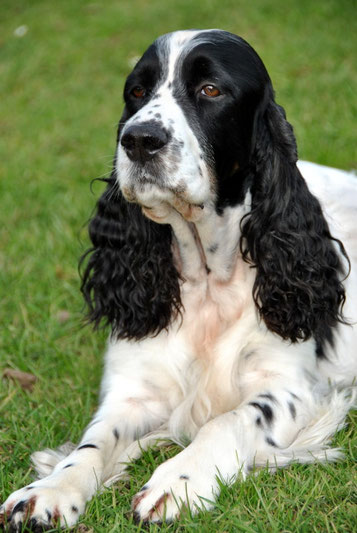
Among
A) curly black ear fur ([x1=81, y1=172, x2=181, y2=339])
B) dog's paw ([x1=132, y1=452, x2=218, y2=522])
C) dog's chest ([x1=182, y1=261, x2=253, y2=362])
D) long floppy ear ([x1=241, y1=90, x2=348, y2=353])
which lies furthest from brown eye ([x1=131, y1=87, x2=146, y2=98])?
dog's paw ([x1=132, y1=452, x2=218, y2=522])

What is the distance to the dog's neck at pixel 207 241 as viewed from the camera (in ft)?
11.3

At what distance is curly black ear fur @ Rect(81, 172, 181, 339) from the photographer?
369 centimetres

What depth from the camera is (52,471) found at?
→ 3223 millimetres

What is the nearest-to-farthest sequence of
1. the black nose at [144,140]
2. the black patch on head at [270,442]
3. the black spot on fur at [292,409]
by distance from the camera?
the black nose at [144,140], the black patch on head at [270,442], the black spot on fur at [292,409]

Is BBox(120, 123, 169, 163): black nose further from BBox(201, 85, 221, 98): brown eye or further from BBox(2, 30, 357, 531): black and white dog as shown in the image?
BBox(201, 85, 221, 98): brown eye

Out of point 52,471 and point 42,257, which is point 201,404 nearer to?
point 52,471

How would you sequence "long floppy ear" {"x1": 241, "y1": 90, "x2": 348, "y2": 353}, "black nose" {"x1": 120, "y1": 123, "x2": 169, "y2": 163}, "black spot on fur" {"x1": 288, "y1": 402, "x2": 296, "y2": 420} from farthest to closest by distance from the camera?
1. "long floppy ear" {"x1": 241, "y1": 90, "x2": 348, "y2": 353}
2. "black spot on fur" {"x1": 288, "y1": 402, "x2": 296, "y2": 420}
3. "black nose" {"x1": 120, "y1": 123, "x2": 169, "y2": 163}

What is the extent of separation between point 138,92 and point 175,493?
167 cm

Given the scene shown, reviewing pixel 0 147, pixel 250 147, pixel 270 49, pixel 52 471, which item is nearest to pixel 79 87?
pixel 0 147

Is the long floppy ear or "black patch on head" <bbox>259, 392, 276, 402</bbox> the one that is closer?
"black patch on head" <bbox>259, 392, 276, 402</bbox>

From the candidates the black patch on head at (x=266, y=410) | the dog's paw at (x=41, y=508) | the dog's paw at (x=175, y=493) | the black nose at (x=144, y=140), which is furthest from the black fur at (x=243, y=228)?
the dog's paw at (x=41, y=508)

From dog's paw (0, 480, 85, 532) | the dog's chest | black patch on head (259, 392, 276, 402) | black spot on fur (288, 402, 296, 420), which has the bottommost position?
black spot on fur (288, 402, 296, 420)

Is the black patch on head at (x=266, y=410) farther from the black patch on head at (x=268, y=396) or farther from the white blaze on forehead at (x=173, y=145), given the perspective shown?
the white blaze on forehead at (x=173, y=145)

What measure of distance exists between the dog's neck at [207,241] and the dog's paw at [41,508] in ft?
3.83
